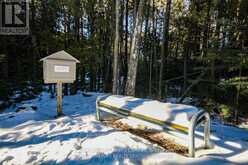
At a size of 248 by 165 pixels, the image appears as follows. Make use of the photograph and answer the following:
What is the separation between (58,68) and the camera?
21.1ft

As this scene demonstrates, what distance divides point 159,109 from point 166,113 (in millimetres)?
294

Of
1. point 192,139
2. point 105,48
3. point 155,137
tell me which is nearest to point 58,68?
point 155,137

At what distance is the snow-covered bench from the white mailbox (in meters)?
1.71

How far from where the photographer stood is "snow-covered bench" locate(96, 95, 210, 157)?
3.37 metres

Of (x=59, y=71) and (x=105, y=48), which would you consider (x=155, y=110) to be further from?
(x=105, y=48)

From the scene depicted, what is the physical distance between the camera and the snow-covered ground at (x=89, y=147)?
3.28 m

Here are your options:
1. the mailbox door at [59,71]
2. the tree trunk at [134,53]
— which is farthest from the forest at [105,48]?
the mailbox door at [59,71]

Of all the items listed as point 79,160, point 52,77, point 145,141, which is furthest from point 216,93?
point 79,160

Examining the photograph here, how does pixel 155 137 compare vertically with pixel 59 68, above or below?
below

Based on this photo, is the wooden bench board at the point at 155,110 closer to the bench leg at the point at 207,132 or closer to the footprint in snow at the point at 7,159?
the bench leg at the point at 207,132

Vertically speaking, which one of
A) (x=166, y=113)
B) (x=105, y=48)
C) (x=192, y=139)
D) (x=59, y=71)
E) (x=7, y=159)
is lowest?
(x=7, y=159)

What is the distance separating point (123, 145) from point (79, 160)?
2.94ft

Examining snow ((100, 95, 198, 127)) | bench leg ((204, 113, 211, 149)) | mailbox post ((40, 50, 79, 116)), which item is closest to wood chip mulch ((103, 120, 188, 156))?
bench leg ((204, 113, 211, 149))

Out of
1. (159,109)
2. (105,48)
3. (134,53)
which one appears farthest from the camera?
(105,48)
